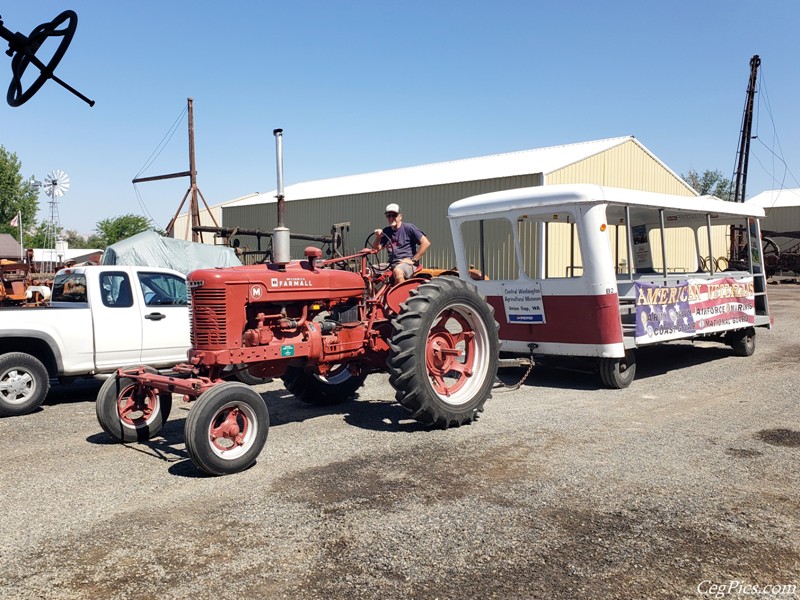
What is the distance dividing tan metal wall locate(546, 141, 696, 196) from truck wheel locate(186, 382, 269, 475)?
1680 cm

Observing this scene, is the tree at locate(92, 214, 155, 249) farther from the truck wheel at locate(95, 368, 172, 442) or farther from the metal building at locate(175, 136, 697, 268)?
the truck wheel at locate(95, 368, 172, 442)

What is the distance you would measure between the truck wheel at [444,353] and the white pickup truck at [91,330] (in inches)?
139

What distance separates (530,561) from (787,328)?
13990 mm

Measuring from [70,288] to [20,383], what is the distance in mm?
1406

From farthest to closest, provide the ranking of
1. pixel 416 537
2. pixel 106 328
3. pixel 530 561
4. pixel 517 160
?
pixel 517 160 → pixel 106 328 → pixel 416 537 → pixel 530 561

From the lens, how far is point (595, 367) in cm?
870

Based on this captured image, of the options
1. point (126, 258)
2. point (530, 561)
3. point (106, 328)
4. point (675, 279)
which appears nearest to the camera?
point (530, 561)

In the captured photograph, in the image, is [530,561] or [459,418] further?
[459,418]

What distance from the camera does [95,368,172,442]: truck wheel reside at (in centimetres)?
582

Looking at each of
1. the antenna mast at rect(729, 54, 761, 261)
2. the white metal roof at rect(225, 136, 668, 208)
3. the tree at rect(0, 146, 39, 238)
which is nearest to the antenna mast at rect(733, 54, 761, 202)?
the antenna mast at rect(729, 54, 761, 261)

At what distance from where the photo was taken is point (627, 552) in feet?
12.0

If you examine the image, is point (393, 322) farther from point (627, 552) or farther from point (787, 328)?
point (787, 328)

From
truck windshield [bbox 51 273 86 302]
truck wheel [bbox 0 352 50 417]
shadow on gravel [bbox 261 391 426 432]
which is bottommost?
shadow on gravel [bbox 261 391 426 432]

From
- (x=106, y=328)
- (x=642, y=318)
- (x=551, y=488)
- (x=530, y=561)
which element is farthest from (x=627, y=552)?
(x=106, y=328)
